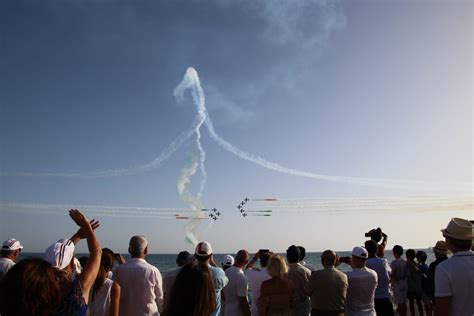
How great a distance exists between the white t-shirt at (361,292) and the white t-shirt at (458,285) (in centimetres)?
268

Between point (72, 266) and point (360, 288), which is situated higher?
point (72, 266)

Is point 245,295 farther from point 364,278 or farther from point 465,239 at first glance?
point 465,239

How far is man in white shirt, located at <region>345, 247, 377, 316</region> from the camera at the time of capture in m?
7.36

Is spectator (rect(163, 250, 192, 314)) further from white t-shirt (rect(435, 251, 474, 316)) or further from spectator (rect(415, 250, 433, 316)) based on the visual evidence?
spectator (rect(415, 250, 433, 316))

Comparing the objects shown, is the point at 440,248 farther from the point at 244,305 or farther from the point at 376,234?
the point at 244,305

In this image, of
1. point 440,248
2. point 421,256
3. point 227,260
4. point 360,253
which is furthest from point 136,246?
point 421,256

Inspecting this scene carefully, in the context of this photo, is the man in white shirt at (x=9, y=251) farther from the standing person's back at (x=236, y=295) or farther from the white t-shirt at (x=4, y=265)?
the standing person's back at (x=236, y=295)

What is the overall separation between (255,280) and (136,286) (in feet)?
7.77

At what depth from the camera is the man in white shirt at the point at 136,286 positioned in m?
6.22

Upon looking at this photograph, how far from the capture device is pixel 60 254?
3.65 meters

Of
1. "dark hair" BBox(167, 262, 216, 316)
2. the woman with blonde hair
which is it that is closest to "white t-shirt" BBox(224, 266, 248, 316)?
the woman with blonde hair

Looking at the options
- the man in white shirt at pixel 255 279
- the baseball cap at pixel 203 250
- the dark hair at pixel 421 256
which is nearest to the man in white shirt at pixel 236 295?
the man in white shirt at pixel 255 279

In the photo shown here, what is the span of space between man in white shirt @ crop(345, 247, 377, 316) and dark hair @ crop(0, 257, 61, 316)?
6.04 m

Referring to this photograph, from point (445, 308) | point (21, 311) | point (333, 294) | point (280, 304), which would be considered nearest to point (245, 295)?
point (280, 304)
